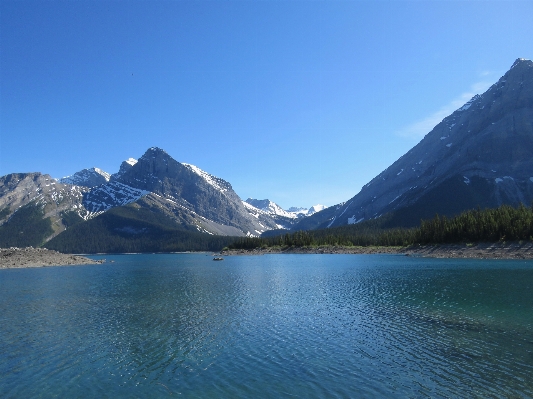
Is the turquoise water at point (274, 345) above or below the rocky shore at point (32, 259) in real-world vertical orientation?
below

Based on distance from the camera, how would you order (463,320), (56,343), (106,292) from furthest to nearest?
1. (106,292)
2. (463,320)
3. (56,343)

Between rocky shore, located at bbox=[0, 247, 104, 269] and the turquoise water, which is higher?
rocky shore, located at bbox=[0, 247, 104, 269]

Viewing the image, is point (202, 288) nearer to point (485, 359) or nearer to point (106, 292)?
point (106, 292)

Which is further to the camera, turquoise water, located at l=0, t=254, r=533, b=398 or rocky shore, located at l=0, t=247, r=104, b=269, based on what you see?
rocky shore, located at l=0, t=247, r=104, b=269

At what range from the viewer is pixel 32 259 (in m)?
142

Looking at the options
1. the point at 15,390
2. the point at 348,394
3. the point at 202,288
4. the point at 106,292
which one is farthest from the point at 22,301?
the point at 348,394

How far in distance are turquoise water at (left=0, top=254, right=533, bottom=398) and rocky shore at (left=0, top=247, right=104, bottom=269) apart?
304ft

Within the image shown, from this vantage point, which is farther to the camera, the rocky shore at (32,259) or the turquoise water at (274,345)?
the rocky shore at (32,259)

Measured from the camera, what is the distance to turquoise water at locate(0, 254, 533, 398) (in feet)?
73.5

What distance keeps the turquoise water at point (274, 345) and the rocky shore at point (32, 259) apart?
9268 centimetres

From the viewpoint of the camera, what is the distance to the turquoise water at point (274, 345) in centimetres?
2241

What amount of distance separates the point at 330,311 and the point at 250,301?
1390cm

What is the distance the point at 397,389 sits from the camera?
21.5 m

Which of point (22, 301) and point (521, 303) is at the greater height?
point (22, 301)
